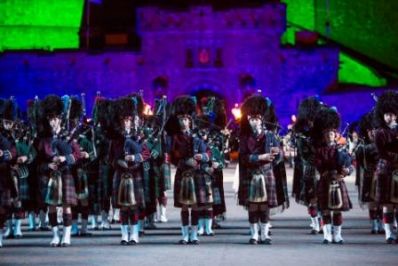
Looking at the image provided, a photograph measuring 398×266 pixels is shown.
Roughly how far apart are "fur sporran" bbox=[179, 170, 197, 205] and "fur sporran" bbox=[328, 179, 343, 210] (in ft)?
6.75

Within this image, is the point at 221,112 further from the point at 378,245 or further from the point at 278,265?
the point at 278,265

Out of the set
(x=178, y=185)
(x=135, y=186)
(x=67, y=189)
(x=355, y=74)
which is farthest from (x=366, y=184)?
(x=355, y=74)

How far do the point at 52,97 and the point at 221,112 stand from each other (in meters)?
3.91

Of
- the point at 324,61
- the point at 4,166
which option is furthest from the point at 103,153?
the point at 324,61

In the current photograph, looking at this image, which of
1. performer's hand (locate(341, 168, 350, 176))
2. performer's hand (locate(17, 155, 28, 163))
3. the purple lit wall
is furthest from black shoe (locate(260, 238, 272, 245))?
the purple lit wall

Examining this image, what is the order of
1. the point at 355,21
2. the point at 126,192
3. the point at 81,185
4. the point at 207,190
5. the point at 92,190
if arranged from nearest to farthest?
the point at 126,192 → the point at 207,190 → the point at 81,185 → the point at 92,190 → the point at 355,21

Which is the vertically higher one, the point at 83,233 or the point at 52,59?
the point at 52,59

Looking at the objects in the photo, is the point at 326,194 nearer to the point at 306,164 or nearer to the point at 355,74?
the point at 306,164

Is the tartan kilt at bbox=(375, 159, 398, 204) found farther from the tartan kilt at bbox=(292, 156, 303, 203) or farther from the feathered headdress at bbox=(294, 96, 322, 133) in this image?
the tartan kilt at bbox=(292, 156, 303, 203)

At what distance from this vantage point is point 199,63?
5500 cm

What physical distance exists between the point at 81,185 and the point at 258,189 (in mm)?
3157

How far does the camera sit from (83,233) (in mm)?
16672

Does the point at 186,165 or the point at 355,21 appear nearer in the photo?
the point at 186,165

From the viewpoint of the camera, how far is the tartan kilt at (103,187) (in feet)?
57.0
